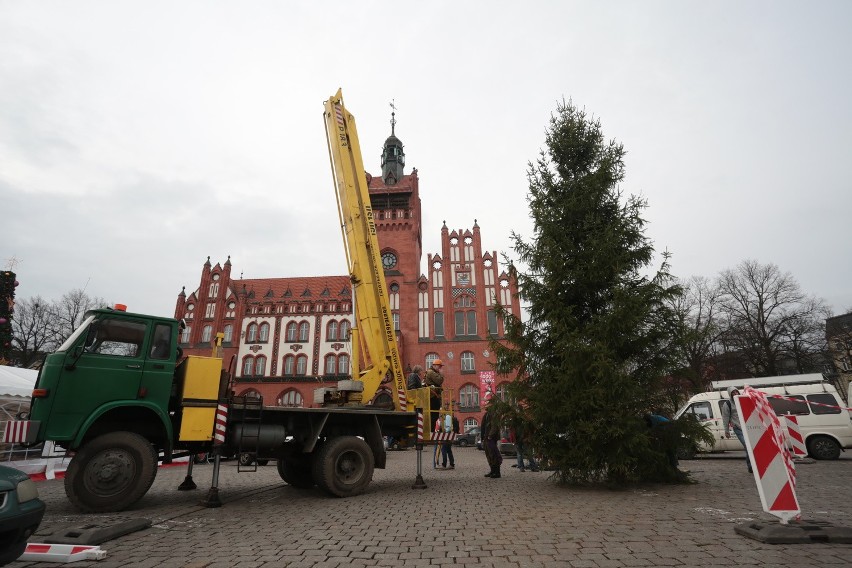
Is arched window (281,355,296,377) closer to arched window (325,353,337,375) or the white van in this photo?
arched window (325,353,337,375)

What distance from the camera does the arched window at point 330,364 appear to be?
42438 millimetres

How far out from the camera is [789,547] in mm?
4023

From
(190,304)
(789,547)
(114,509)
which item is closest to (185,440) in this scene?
(114,509)

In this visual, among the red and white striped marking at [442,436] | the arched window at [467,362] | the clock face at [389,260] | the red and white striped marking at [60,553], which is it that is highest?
the clock face at [389,260]

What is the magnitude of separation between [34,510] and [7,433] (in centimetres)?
350

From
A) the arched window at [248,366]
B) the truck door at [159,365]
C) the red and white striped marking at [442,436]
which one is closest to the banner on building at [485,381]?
the arched window at [248,366]

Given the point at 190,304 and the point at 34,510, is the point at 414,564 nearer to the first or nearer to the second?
the point at 34,510

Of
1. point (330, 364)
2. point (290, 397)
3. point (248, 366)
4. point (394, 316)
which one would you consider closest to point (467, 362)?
point (394, 316)

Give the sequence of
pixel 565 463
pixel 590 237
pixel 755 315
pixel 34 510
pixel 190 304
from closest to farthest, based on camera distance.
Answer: pixel 34 510, pixel 565 463, pixel 590 237, pixel 755 315, pixel 190 304

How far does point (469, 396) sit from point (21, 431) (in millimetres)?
35073

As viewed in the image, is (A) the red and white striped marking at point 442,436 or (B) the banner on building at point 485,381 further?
(B) the banner on building at point 485,381

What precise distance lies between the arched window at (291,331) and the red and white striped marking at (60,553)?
4122 centimetres

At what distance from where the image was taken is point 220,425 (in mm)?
6824

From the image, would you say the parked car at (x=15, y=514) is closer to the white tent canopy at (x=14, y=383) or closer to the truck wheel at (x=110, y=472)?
the truck wheel at (x=110, y=472)
